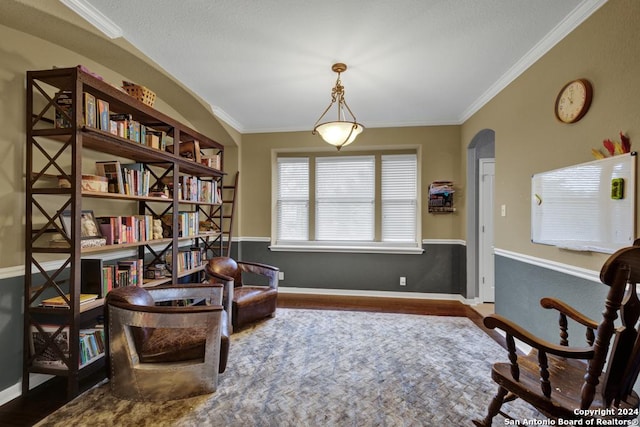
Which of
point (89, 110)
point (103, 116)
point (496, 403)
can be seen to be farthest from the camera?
point (103, 116)

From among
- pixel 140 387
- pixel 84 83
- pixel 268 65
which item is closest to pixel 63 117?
pixel 84 83

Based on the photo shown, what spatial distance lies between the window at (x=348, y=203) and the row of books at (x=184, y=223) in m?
1.53

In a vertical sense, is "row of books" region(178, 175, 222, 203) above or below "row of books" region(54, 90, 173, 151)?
below

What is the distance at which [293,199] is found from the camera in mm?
4773

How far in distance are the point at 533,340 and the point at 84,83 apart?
116 inches

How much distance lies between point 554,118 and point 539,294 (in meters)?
1.46

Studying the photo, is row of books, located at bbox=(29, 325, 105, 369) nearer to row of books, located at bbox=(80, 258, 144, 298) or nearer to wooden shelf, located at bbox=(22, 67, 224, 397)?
wooden shelf, located at bbox=(22, 67, 224, 397)

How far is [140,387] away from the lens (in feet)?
6.14

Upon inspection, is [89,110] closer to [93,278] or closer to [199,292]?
[93,278]

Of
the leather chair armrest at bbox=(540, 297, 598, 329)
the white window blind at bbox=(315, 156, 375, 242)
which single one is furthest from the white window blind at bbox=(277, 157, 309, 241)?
the leather chair armrest at bbox=(540, 297, 598, 329)

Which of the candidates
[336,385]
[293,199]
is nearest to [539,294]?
[336,385]

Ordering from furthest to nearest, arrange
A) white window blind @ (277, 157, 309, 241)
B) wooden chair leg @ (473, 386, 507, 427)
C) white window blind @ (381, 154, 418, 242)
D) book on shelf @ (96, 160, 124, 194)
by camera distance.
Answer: white window blind @ (277, 157, 309, 241), white window blind @ (381, 154, 418, 242), book on shelf @ (96, 160, 124, 194), wooden chair leg @ (473, 386, 507, 427)

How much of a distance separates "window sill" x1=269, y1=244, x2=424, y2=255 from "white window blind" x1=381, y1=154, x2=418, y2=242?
201 mm

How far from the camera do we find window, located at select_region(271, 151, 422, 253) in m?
4.48
